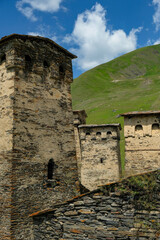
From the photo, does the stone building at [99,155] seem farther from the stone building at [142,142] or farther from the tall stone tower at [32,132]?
the tall stone tower at [32,132]

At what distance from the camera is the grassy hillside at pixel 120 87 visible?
44.8m

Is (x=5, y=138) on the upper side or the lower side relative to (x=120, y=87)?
lower

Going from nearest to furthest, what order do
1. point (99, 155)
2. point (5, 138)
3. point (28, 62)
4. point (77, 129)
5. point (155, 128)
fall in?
point (5, 138), point (28, 62), point (155, 128), point (99, 155), point (77, 129)

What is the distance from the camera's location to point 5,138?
8.28 m

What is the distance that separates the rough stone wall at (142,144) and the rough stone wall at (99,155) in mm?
1315

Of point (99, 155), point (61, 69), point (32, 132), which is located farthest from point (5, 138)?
point (99, 155)

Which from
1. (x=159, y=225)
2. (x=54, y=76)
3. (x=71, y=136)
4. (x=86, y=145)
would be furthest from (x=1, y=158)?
(x=86, y=145)

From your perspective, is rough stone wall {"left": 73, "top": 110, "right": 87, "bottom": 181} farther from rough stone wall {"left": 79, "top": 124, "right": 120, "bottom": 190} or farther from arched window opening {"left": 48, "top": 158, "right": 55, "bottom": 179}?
arched window opening {"left": 48, "top": 158, "right": 55, "bottom": 179}

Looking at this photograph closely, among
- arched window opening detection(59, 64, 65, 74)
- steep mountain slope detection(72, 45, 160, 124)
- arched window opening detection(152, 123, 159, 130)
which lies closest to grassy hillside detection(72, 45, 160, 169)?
steep mountain slope detection(72, 45, 160, 124)

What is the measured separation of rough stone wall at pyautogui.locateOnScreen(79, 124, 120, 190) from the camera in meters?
16.9

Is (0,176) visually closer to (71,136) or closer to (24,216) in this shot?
(24,216)

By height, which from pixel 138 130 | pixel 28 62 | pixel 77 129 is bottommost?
pixel 138 130

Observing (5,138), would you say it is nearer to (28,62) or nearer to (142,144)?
(28,62)

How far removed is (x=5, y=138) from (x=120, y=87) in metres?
72.7
